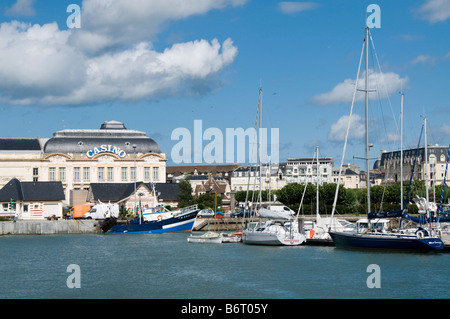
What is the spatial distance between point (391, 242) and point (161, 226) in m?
36.2

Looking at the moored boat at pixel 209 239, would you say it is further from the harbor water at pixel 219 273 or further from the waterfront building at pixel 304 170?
the waterfront building at pixel 304 170

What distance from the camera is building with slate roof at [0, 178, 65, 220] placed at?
286 feet

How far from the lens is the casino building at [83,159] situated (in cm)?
12275

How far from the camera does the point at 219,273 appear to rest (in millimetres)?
42000

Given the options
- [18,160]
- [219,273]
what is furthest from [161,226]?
[18,160]

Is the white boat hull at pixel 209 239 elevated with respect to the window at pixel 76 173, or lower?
lower

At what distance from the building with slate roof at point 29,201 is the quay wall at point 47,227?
645 centimetres

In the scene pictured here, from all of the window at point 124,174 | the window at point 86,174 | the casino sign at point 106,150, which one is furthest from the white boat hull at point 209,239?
the window at point 86,174

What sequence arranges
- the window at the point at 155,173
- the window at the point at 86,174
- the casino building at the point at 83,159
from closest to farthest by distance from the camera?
the casino building at the point at 83,159
the window at the point at 86,174
the window at the point at 155,173

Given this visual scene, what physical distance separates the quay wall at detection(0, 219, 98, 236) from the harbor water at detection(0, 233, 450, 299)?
68.1ft

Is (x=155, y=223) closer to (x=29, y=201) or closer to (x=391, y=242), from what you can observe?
(x=29, y=201)

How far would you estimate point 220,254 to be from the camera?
5262 centimetres
